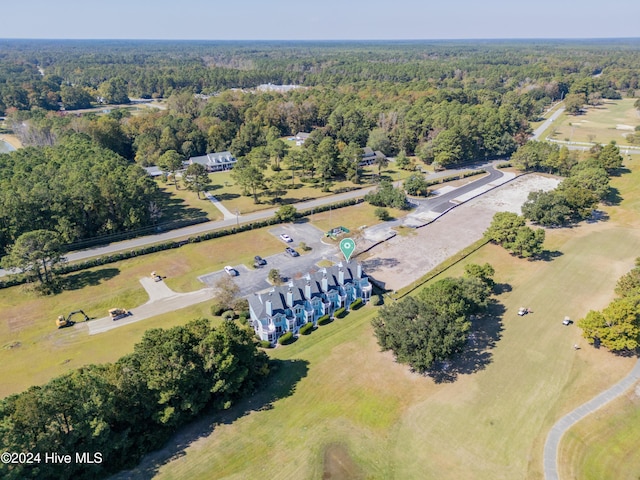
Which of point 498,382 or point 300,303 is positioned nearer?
point 498,382

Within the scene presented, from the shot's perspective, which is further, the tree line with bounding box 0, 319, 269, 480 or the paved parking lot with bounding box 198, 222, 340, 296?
the paved parking lot with bounding box 198, 222, 340, 296

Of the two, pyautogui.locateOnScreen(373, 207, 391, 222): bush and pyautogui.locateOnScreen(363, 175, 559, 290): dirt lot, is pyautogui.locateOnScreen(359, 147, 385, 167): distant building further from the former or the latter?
pyautogui.locateOnScreen(373, 207, 391, 222): bush

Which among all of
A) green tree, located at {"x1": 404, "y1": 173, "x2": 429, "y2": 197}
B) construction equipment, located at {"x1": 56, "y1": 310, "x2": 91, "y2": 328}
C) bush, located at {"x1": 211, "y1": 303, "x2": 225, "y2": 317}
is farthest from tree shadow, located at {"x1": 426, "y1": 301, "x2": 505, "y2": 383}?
green tree, located at {"x1": 404, "y1": 173, "x2": 429, "y2": 197}

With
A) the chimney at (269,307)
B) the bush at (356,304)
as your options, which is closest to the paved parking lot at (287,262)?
the chimney at (269,307)

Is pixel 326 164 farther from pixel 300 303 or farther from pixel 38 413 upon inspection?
pixel 38 413

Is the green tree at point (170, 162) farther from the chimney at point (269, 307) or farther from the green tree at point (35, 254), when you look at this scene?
the chimney at point (269, 307)

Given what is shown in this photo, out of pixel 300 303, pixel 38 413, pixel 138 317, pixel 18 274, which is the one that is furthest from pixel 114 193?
pixel 38 413
